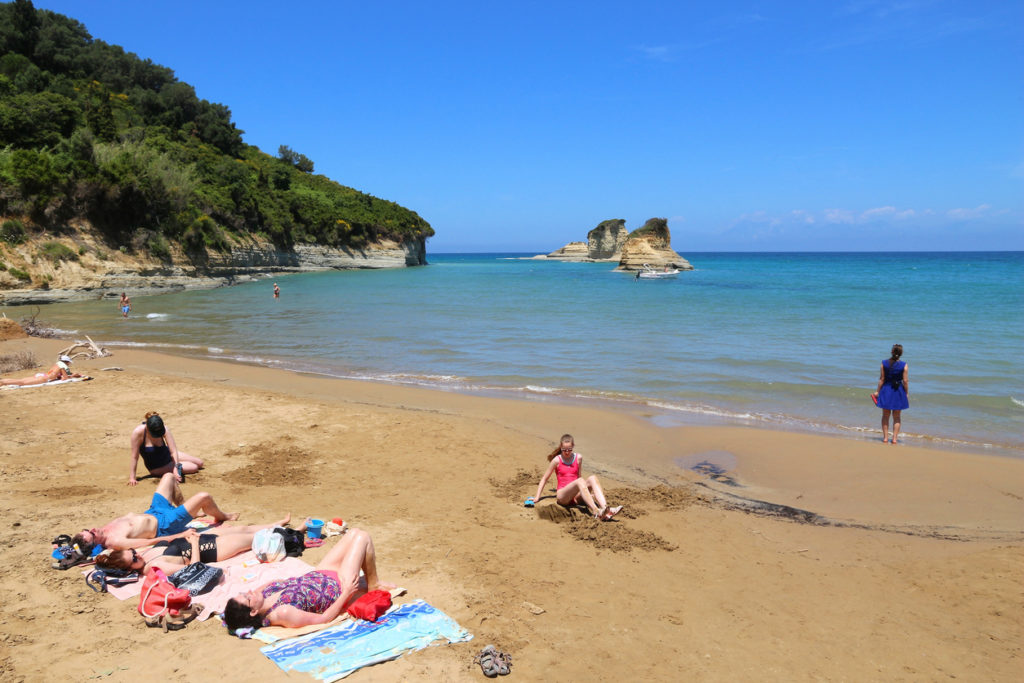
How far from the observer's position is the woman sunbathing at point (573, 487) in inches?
263

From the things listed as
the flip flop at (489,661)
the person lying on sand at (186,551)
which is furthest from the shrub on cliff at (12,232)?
the flip flop at (489,661)

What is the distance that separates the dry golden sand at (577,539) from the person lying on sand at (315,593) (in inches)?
8.1

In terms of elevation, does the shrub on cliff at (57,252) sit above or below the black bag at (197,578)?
above

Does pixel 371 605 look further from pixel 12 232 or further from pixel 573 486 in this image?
pixel 12 232

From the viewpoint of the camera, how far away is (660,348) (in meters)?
18.7

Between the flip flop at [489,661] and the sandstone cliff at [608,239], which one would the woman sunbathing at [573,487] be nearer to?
the flip flop at [489,661]

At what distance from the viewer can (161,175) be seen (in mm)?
40156

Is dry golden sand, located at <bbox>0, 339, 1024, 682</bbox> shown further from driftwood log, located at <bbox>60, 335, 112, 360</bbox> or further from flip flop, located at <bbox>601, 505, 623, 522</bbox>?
driftwood log, located at <bbox>60, 335, 112, 360</bbox>

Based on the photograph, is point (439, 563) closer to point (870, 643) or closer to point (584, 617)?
point (584, 617)

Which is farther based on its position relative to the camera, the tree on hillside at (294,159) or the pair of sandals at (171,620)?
the tree on hillside at (294,159)

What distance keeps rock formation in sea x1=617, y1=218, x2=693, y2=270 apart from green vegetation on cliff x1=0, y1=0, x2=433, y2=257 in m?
29.9

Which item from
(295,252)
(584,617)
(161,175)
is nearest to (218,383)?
(584,617)

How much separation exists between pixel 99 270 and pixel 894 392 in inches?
1425

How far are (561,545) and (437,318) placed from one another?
2162 cm
